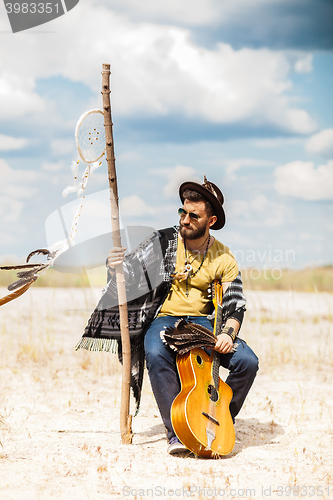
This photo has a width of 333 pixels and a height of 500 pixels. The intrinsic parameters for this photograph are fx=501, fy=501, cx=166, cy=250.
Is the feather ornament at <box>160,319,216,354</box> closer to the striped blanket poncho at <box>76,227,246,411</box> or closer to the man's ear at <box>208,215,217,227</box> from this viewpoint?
the striped blanket poncho at <box>76,227,246,411</box>

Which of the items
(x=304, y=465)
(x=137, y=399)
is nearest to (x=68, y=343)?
(x=137, y=399)

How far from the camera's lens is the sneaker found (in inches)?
148

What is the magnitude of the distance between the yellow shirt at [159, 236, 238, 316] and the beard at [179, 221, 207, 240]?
18cm

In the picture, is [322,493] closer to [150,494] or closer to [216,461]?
[216,461]

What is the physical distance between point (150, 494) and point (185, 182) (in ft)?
7.49

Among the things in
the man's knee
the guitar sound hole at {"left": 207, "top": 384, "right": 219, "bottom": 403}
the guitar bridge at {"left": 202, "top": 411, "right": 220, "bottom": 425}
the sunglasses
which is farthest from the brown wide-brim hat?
the guitar bridge at {"left": 202, "top": 411, "right": 220, "bottom": 425}

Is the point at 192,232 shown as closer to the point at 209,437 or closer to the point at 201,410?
the point at 201,410

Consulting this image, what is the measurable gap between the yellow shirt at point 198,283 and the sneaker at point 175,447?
0.99m

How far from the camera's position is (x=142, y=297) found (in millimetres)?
4188

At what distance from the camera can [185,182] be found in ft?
13.3

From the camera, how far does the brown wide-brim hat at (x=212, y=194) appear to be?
3982 millimetres

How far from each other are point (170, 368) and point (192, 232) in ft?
3.57

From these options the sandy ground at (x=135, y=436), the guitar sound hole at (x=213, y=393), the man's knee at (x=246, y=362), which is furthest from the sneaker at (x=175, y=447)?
the man's knee at (x=246, y=362)

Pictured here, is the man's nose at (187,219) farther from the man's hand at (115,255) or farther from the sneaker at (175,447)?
the sneaker at (175,447)
